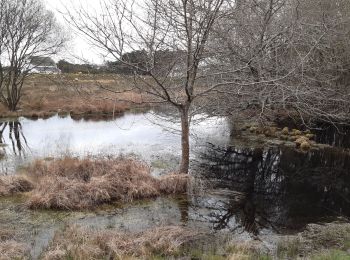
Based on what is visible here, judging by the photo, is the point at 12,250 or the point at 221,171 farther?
the point at 221,171

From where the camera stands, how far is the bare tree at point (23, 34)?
25.0 m

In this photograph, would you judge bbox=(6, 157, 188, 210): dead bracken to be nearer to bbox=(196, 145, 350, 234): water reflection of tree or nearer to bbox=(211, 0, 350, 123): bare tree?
bbox=(196, 145, 350, 234): water reflection of tree

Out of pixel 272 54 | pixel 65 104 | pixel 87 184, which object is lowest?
pixel 87 184

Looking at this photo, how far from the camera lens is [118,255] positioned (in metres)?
6.12

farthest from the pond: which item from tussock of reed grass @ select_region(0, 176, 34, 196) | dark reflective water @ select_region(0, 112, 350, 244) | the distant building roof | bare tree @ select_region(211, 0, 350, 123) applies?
the distant building roof

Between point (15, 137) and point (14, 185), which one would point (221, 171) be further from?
point (15, 137)

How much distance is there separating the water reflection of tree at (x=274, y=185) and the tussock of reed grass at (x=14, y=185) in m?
4.45

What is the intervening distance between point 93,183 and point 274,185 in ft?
17.1

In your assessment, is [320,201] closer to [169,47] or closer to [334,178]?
[334,178]

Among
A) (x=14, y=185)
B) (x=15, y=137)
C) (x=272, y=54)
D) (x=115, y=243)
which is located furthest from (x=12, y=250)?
(x=15, y=137)

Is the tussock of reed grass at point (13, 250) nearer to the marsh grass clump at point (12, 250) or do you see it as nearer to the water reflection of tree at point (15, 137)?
the marsh grass clump at point (12, 250)

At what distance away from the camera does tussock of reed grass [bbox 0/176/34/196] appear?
31.9ft

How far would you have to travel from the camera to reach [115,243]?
6.57 metres

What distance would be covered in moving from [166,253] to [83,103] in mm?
22481
